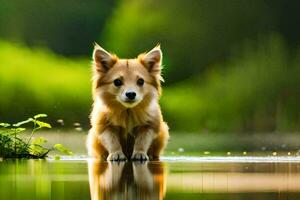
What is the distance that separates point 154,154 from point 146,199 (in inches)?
111

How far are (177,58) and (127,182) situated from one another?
5865mm

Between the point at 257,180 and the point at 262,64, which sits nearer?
the point at 257,180

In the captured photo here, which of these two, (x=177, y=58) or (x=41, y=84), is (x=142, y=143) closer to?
(x=41, y=84)

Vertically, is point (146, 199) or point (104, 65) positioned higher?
point (104, 65)

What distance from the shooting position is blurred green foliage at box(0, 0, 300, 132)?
28.4 ft

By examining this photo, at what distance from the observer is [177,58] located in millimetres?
8984

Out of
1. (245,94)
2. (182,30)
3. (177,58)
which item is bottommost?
(245,94)

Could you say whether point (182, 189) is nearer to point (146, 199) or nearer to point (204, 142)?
point (146, 199)

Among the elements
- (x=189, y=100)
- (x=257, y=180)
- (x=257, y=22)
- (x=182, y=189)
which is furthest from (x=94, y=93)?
(x=257, y=22)

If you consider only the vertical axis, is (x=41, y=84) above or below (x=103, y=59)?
above

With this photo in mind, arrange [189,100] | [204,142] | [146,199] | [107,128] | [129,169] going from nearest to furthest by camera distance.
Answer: [146,199]
[129,169]
[107,128]
[204,142]
[189,100]

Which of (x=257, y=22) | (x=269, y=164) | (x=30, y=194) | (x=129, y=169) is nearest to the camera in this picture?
(x=30, y=194)

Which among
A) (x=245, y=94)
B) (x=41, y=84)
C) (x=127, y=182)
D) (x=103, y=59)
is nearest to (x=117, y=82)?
(x=103, y=59)

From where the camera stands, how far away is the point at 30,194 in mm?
2840
